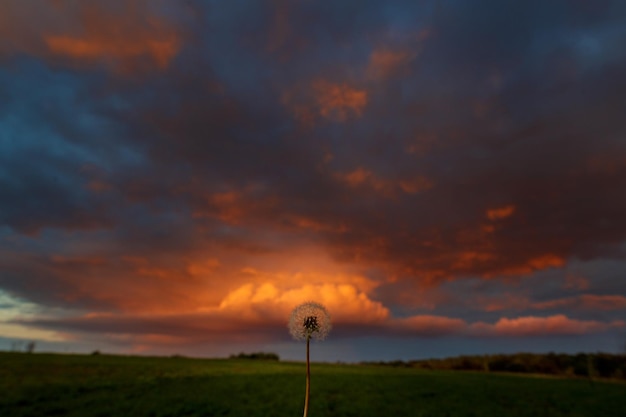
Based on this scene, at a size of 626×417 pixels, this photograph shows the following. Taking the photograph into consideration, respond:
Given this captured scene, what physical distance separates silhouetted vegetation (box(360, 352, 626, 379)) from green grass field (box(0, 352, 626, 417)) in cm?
2226

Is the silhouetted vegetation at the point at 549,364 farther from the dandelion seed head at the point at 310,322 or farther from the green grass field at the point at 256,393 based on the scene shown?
the dandelion seed head at the point at 310,322

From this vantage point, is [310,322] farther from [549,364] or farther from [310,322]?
[549,364]

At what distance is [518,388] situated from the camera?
56.1m

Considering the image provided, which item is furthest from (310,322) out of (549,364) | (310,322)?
(549,364)

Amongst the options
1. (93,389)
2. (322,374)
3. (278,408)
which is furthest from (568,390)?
(93,389)

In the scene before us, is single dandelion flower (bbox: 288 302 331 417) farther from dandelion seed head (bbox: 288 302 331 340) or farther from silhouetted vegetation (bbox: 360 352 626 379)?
silhouetted vegetation (bbox: 360 352 626 379)

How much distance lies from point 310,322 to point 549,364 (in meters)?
96.6

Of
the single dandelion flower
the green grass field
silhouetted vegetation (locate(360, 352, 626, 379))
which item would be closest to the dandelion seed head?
the single dandelion flower

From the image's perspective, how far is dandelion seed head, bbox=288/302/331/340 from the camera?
17.6 feet

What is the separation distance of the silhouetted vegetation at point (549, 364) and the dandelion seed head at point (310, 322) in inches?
3474

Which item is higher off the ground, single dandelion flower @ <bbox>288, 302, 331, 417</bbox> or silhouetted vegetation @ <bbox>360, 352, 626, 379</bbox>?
silhouetted vegetation @ <bbox>360, 352, 626, 379</bbox>

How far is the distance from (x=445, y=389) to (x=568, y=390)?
1626 cm

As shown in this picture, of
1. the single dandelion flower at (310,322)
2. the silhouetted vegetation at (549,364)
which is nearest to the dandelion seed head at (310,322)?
the single dandelion flower at (310,322)

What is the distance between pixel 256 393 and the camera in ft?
147
